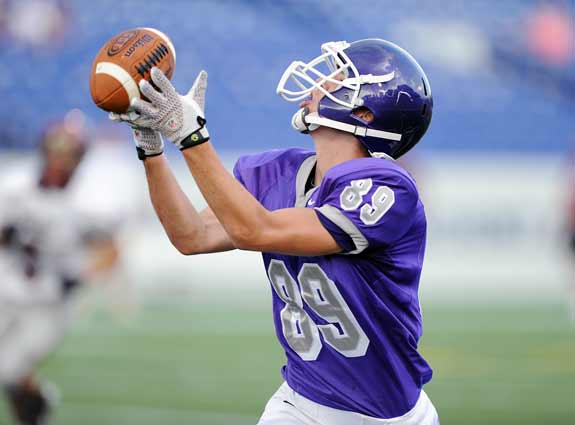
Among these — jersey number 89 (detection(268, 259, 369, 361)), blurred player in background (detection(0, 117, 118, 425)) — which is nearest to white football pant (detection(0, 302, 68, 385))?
blurred player in background (detection(0, 117, 118, 425))

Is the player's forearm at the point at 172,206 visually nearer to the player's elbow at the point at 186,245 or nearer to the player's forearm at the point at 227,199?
the player's elbow at the point at 186,245

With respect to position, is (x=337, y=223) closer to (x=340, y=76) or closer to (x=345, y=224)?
(x=345, y=224)

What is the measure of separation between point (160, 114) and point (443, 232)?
11654 mm

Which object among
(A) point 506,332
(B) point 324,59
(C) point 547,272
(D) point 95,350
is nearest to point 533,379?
(A) point 506,332

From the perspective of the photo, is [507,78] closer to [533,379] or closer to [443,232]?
[443,232]

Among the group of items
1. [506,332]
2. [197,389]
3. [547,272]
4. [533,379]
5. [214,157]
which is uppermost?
[214,157]

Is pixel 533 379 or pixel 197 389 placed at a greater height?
pixel 197 389

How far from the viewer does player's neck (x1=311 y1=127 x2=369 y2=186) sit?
10.0 feet

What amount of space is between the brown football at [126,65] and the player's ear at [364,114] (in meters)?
0.56

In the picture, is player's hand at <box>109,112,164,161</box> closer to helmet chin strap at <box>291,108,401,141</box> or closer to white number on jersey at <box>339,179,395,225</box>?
helmet chin strap at <box>291,108,401,141</box>

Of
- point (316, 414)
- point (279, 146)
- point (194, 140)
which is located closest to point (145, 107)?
point (194, 140)

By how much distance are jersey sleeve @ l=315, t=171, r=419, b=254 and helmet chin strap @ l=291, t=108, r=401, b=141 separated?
0.71 ft

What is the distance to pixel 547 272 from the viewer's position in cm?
1434

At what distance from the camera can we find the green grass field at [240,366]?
6680mm
